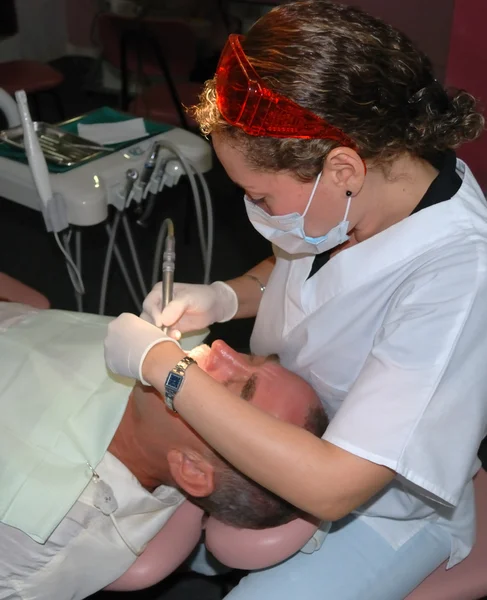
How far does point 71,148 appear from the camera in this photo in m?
2.02

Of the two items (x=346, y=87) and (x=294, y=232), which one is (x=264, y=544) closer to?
(x=294, y=232)

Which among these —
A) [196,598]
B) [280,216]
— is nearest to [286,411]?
[280,216]

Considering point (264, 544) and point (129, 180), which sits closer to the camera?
point (264, 544)

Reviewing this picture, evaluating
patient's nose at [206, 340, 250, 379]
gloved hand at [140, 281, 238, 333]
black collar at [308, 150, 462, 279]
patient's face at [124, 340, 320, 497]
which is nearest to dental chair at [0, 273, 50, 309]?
gloved hand at [140, 281, 238, 333]

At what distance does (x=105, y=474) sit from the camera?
123cm

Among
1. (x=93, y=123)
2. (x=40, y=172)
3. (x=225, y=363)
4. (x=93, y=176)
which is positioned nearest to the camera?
(x=225, y=363)

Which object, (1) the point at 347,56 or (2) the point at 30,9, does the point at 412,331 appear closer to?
(1) the point at 347,56

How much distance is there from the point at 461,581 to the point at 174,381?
660 millimetres

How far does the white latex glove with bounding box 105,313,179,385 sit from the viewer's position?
1.10 metres

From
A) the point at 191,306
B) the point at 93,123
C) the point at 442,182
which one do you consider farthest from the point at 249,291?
the point at 93,123

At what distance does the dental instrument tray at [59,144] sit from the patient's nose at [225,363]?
3.15 feet

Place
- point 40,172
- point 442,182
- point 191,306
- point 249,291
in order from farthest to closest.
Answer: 1. point 40,172
2. point 249,291
3. point 191,306
4. point 442,182

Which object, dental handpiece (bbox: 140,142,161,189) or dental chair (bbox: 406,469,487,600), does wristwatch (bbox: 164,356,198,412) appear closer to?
dental chair (bbox: 406,469,487,600)

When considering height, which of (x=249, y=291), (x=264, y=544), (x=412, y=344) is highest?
(x=412, y=344)
